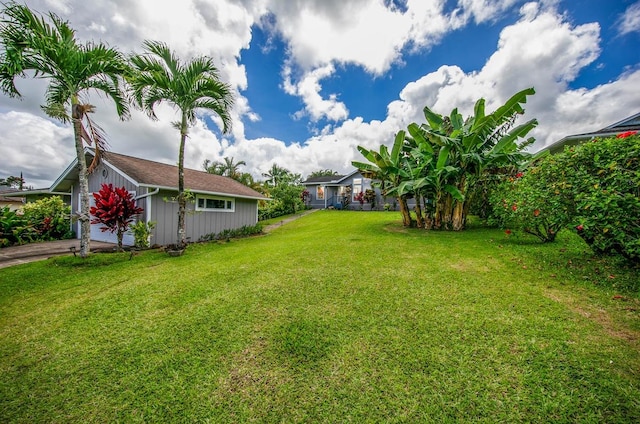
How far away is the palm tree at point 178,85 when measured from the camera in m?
6.87

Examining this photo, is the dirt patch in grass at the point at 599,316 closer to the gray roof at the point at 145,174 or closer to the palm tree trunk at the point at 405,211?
the palm tree trunk at the point at 405,211

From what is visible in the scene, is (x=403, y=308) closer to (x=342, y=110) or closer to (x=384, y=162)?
(x=384, y=162)

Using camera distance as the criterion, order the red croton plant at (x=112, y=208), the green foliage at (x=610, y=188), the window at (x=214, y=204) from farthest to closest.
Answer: the window at (x=214, y=204) < the red croton plant at (x=112, y=208) < the green foliage at (x=610, y=188)

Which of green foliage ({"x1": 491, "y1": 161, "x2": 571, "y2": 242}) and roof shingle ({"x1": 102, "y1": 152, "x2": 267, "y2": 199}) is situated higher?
roof shingle ({"x1": 102, "y1": 152, "x2": 267, "y2": 199})

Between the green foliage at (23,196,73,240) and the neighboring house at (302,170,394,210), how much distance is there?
20627 mm

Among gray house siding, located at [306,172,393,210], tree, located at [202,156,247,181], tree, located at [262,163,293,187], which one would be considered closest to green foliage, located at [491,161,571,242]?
gray house siding, located at [306,172,393,210]

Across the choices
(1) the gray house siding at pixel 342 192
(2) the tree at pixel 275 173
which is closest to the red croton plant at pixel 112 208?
(1) the gray house siding at pixel 342 192

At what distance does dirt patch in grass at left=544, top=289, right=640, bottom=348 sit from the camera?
8.88 feet

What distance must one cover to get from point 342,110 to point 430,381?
1872 centimetres

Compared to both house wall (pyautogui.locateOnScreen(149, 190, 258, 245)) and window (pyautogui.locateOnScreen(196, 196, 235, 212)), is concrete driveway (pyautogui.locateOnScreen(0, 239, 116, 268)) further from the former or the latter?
window (pyautogui.locateOnScreen(196, 196, 235, 212))

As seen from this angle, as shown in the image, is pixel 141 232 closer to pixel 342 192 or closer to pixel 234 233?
pixel 234 233

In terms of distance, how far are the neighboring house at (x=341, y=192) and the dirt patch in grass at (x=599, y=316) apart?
20.0 meters

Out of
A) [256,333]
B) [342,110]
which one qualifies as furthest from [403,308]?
[342,110]

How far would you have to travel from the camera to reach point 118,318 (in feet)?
11.7
